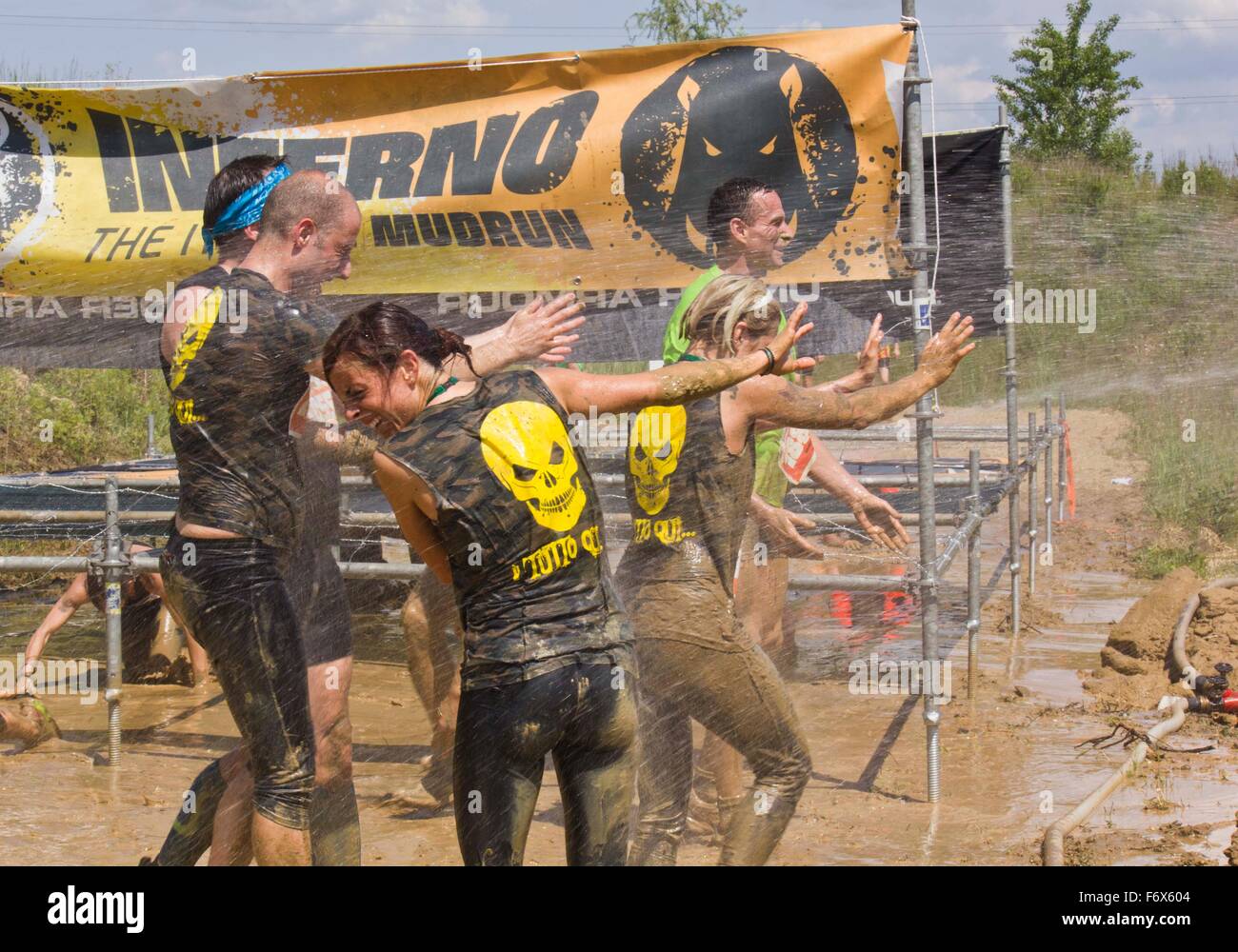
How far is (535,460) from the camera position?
3.24 metres

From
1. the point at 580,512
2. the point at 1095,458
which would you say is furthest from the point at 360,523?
the point at 1095,458

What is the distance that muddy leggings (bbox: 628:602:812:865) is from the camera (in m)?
4.09

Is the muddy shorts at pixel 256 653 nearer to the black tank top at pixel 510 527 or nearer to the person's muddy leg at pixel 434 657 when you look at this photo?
the black tank top at pixel 510 527

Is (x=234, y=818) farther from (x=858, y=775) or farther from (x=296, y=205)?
(x=858, y=775)

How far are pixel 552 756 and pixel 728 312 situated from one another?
1.67 metres

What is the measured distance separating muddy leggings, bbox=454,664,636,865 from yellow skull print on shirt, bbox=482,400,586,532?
0.38m

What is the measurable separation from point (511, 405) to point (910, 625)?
21.1 ft

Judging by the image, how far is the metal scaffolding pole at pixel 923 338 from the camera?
→ 5.25 m

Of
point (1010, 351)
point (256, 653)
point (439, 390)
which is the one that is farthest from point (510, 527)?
point (1010, 351)

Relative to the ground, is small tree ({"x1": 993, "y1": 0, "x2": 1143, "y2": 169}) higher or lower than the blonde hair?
higher

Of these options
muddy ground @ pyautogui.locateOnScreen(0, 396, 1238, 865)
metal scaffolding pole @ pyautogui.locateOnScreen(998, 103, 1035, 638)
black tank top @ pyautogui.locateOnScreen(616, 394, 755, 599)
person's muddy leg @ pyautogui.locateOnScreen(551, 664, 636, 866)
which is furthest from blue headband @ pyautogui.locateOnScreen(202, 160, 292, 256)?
metal scaffolding pole @ pyautogui.locateOnScreen(998, 103, 1035, 638)
